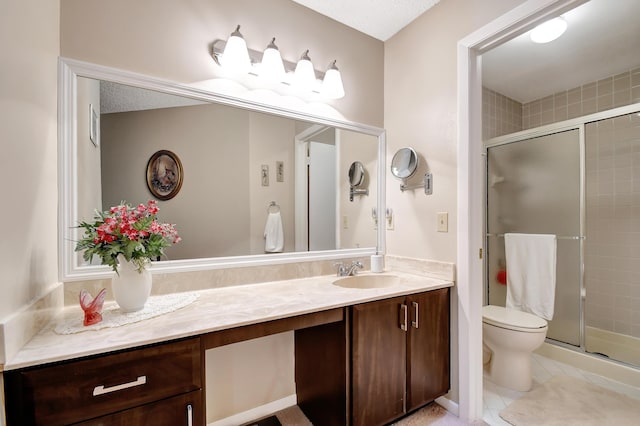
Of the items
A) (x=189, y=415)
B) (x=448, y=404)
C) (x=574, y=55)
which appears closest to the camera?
(x=189, y=415)

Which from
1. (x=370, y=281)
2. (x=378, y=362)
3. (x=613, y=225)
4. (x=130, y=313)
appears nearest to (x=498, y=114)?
(x=613, y=225)

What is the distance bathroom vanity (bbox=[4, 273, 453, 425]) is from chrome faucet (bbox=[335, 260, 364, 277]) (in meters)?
0.16

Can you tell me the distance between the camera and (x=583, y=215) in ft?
7.45

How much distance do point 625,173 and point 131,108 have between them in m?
3.63

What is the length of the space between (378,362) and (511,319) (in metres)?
1.19

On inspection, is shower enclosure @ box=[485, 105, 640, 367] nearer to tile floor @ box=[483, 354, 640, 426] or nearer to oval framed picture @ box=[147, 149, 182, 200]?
tile floor @ box=[483, 354, 640, 426]

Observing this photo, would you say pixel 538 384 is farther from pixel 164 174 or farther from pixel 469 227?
pixel 164 174

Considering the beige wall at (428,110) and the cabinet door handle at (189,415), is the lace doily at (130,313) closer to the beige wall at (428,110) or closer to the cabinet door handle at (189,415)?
the cabinet door handle at (189,415)

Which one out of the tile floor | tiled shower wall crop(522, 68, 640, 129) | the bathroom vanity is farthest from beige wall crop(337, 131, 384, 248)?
tiled shower wall crop(522, 68, 640, 129)

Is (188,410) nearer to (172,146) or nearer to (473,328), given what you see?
(172,146)

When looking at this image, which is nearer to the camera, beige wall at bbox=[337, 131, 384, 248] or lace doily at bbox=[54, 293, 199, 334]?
lace doily at bbox=[54, 293, 199, 334]

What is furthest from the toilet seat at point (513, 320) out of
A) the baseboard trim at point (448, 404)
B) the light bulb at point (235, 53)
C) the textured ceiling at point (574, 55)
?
the light bulb at point (235, 53)

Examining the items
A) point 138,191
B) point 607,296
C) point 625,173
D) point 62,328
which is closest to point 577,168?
point 625,173

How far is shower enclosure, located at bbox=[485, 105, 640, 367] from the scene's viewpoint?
229 cm
